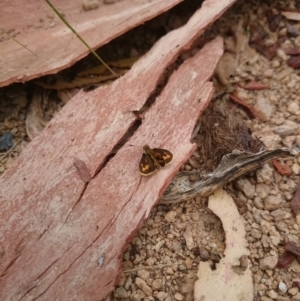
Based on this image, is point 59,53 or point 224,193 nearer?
point 224,193

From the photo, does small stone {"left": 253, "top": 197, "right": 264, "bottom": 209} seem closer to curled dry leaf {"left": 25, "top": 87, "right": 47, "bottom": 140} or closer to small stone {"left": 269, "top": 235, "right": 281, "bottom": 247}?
small stone {"left": 269, "top": 235, "right": 281, "bottom": 247}

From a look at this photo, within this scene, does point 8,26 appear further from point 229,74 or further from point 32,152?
point 229,74

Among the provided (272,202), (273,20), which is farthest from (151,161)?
(273,20)

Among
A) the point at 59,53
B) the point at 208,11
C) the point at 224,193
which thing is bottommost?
the point at 224,193

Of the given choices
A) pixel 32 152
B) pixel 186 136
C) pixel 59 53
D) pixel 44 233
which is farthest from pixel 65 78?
pixel 44 233

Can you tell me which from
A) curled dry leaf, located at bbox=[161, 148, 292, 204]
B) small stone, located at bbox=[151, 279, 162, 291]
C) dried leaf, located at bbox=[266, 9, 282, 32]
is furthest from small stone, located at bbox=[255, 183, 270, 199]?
dried leaf, located at bbox=[266, 9, 282, 32]

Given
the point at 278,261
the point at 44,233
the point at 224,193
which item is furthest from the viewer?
the point at 224,193

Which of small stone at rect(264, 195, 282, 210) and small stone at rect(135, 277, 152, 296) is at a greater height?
small stone at rect(135, 277, 152, 296)
